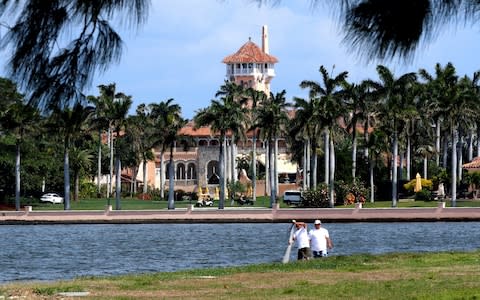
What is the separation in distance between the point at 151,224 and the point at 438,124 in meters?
33.3

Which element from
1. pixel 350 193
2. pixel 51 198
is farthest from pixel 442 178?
pixel 51 198

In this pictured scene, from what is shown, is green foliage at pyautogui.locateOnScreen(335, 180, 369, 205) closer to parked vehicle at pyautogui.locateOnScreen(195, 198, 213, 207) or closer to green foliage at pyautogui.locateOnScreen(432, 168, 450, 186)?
green foliage at pyautogui.locateOnScreen(432, 168, 450, 186)

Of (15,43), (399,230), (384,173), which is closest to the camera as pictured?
(15,43)

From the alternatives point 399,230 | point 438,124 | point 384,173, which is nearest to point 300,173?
point 384,173

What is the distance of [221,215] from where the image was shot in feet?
289

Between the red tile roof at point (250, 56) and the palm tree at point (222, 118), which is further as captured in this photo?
the red tile roof at point (250, 56)

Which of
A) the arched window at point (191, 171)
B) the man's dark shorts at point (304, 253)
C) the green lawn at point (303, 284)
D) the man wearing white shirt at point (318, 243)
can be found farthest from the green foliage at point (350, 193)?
the green lawn at point (303, 284)

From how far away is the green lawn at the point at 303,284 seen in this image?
21.7m

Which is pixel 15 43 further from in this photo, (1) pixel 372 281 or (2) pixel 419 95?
(2) pixel 419 95

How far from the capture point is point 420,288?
22.2 metres

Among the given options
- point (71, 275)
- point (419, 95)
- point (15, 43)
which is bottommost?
point (71, 275)

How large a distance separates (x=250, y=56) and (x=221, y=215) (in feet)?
299

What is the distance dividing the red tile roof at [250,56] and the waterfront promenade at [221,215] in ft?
288

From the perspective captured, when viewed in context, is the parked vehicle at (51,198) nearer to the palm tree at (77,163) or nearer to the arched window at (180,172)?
the palm tree at (77,163)
